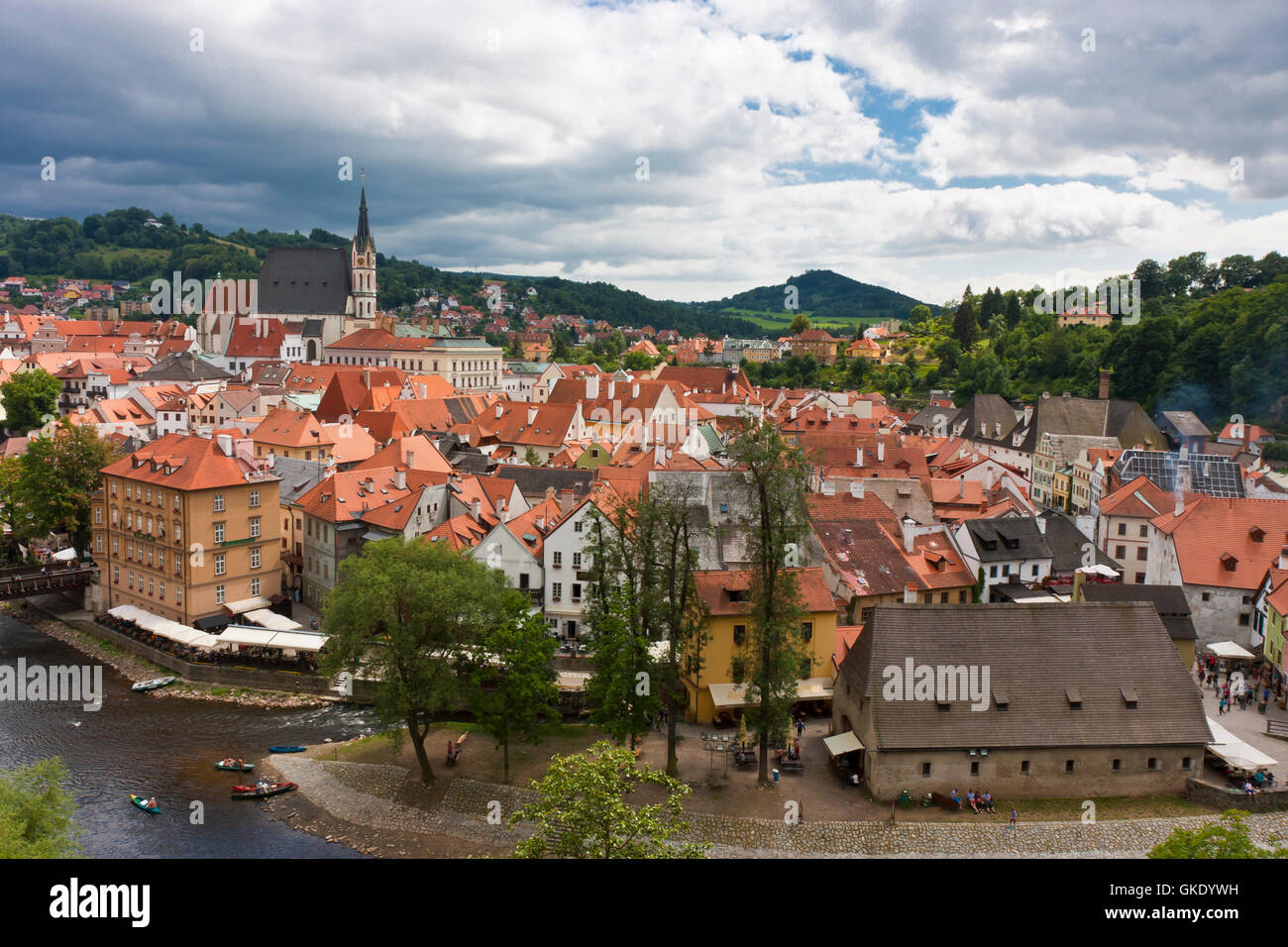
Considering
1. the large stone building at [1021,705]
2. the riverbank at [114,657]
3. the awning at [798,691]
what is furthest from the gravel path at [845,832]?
the riverbank at [114,657]

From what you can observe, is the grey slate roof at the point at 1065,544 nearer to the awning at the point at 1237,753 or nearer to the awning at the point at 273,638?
the awning at the point at 1237,753

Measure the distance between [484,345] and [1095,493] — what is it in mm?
91928

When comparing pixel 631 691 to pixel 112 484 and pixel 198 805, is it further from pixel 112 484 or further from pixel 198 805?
pixel 112 484

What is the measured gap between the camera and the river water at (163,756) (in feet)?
94.5

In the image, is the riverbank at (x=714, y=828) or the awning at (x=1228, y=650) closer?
the riverbank at (x=714, y=828)

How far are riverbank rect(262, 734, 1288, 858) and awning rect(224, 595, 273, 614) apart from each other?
52.2 feet

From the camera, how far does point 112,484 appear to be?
50.7 metres

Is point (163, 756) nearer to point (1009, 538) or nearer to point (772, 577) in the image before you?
point (772, 577)

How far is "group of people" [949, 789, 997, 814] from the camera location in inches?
A: 1133

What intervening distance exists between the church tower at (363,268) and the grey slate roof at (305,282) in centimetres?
177

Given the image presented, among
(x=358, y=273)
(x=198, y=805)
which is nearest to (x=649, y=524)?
(x=198, y=805)

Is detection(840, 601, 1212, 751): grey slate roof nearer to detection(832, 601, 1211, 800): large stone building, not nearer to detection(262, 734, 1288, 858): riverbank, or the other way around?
detection(832, 601, 1211, 800): large stone building
